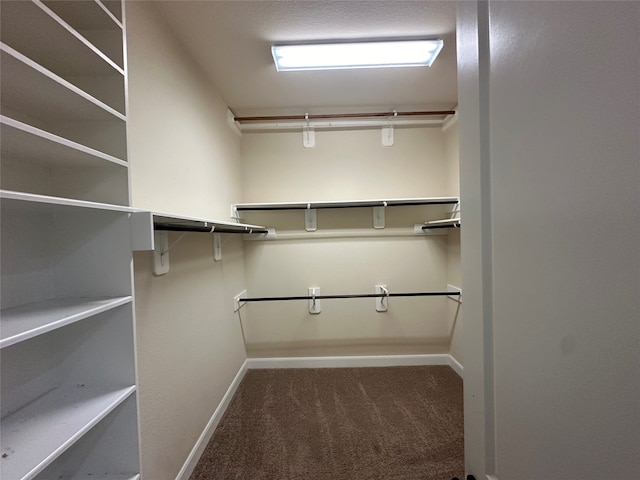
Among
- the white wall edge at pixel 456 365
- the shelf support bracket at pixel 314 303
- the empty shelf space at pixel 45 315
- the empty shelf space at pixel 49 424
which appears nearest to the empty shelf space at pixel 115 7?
the empty shelf space at pixel 45 315

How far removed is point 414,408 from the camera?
5.79ft

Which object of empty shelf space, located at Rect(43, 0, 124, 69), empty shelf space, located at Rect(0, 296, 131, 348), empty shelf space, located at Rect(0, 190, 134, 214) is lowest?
empty shelf space, located at Rect(0, 296, 131, 348)

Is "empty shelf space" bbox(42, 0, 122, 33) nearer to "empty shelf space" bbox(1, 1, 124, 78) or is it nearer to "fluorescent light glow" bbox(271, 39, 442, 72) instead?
"empty shelf space" bbox(1, 1, 124, 78)

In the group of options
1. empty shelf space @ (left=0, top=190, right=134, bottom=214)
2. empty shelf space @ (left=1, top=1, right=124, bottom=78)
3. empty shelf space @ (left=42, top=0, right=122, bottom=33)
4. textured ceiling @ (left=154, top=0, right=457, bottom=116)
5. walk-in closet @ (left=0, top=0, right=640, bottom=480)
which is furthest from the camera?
textured ceiling @ (left=154, top=0, right=457, bottom=116)

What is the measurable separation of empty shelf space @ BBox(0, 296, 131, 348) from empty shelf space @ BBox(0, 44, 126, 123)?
0.52 meters

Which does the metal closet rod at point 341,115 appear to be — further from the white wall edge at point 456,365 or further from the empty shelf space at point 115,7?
the white wall edge at point 456,365

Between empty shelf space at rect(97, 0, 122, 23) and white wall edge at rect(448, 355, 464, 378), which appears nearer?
empty shelf space at rect(97, 0, 122, 23)

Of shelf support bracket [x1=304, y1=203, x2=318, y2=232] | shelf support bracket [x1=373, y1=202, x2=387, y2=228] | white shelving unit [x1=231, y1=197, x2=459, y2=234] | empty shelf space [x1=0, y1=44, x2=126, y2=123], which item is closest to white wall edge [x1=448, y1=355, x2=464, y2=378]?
white shelving unit [x1=231, y1=197, x2=459, y2=234]

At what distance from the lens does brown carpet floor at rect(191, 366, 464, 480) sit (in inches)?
52.5

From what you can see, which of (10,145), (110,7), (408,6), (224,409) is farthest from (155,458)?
(408,6)

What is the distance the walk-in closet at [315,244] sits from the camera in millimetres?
312

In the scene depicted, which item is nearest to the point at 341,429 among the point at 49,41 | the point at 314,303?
the point at 314,303

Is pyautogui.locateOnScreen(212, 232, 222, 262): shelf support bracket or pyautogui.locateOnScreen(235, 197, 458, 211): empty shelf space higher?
pyautogui.locateOnScreen(235, 197, 458, 211): empty shelf space

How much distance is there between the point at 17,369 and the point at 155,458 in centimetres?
75
